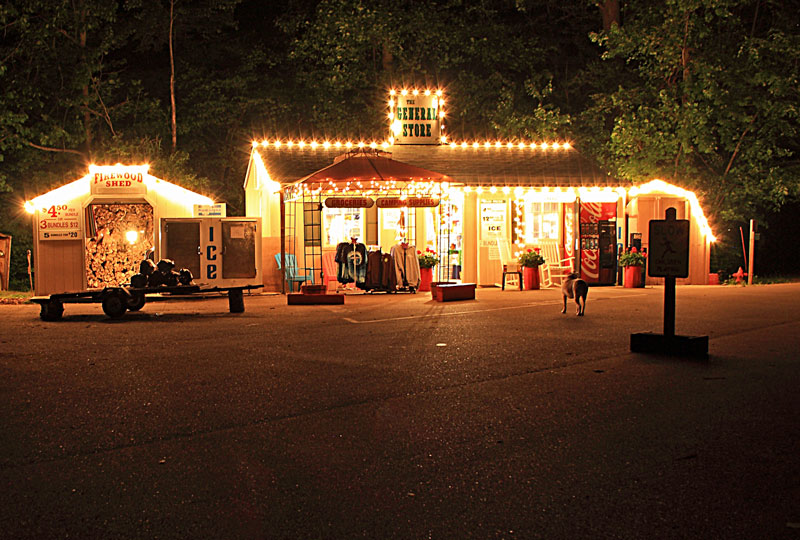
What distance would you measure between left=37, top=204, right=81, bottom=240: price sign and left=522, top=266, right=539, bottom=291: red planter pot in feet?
35.2

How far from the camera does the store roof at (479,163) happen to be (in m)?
19.8

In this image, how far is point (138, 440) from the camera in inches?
205

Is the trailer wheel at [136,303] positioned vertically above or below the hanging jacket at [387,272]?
below

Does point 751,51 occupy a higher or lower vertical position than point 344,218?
higher

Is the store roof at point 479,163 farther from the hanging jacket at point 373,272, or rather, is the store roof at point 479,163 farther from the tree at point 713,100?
the tree at point 713,100

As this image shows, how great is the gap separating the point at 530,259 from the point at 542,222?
2309mm

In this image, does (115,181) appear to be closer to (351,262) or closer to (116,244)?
(116,244)

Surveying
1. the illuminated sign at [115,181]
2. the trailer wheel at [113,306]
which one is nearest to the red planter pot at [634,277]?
the illuminated sign at [115,181]

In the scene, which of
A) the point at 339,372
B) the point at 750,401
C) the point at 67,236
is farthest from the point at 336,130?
the point at 750,401

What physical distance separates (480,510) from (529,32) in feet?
104

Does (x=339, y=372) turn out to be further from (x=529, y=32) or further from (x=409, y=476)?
(x=529, y=32)

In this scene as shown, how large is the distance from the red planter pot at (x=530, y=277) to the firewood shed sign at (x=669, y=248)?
10.00 m

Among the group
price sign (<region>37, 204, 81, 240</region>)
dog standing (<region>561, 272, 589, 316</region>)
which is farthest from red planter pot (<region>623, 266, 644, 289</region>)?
price sign (<region>37, 204, 81, 240</region>)

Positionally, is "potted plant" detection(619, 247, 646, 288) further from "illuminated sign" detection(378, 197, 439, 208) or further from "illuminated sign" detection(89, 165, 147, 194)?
"illuminated sign" detection(89, 165, 147, 194)
